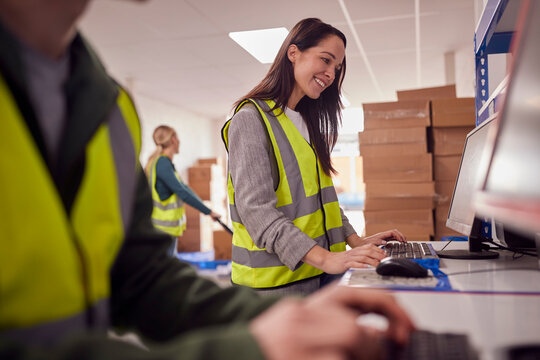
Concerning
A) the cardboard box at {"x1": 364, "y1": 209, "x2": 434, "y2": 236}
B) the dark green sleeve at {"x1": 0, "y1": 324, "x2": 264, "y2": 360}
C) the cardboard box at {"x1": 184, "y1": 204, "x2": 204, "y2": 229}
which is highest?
the dark green sleeve at {"x1": 0, "y1": 324, "x2": 264, "y2": 360}

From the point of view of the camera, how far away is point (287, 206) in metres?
1.38

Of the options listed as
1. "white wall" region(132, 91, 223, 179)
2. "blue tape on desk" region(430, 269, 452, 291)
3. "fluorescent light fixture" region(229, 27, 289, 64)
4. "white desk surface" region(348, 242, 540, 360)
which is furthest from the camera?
"white wall" region(132, 91, 223, 179)

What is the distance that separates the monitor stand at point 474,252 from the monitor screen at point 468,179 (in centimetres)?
4

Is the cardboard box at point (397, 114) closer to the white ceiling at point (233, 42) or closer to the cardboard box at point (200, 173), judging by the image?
the white ceiling at point (233, 42)

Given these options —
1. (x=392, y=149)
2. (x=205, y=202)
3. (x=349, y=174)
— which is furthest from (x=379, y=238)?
(x=349, y=174)

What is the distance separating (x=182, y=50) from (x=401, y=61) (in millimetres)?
2498

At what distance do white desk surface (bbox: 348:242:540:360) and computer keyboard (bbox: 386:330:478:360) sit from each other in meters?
0.07

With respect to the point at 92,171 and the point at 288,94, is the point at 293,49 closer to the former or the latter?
the point at 288,94

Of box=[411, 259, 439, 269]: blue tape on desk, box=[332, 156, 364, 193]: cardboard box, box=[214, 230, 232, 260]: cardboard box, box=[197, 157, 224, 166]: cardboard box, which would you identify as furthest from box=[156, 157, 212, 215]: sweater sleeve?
box=[332, 156, 364, 193]: cardboard box

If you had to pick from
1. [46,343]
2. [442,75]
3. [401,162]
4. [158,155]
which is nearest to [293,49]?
[46,343]

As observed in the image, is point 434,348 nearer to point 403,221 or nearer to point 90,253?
point 90,253

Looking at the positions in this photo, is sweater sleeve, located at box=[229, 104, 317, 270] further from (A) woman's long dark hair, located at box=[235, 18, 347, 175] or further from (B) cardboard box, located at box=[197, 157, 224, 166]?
(B) cardboard box, located at box=[197, 157, 224, 166]

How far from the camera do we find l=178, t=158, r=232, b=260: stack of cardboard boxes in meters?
6.16

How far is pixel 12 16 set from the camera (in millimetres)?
525
